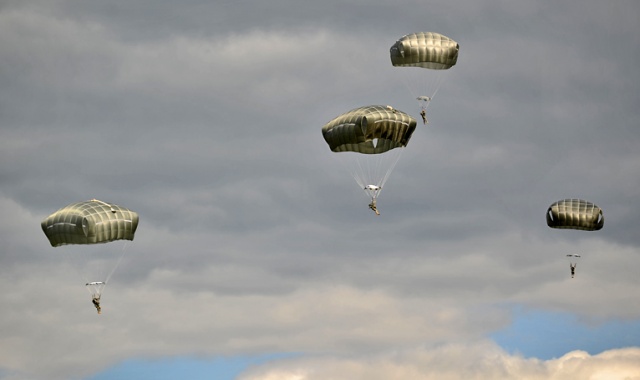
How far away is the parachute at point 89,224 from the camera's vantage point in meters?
132

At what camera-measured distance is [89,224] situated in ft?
431

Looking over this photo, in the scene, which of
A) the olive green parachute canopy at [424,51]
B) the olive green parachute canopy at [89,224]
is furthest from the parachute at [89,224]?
the olive green parachute canopy at [424,51]

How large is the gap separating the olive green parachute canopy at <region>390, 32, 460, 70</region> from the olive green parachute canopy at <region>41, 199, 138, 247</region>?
27.5 m

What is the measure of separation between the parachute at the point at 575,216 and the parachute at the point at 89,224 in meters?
41.5

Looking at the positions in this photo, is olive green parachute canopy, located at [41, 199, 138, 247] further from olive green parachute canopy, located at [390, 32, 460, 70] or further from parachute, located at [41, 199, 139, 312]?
olive green parachute canopy, located at [390, 32, 460, 70]

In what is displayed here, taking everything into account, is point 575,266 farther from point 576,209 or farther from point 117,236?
point 117,236

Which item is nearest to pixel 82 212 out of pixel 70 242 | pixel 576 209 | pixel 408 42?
pixel 70 242

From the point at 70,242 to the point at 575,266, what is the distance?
51100 millimetres

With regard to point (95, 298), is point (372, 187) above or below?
above

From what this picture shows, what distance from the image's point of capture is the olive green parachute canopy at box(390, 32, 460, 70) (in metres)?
139

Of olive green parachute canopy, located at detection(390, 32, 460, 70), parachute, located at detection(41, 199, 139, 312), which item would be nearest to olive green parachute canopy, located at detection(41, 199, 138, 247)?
parachute, located at detection(41, 199, 139, 312)

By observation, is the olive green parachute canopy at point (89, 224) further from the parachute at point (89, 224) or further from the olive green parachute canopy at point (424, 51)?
the olive green parachute canopy at point (424, 51)

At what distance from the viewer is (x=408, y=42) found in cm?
13900

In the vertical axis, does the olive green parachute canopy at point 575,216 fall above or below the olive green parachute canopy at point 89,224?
above
